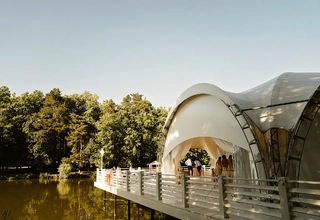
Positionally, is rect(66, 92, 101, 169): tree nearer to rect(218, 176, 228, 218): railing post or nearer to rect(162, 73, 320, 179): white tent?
rect(162, 73, 320, 179): white tent

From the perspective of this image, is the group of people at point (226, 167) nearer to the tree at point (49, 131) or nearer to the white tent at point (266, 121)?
the white tent at point (266, 121)

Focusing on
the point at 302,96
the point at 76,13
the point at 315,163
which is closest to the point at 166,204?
the point at 315,163

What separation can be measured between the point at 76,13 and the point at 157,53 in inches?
169

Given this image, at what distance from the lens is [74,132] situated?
3800 centimetres

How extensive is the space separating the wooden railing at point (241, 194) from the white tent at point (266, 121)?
539 millimetres

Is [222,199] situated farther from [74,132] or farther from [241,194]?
[74,132]

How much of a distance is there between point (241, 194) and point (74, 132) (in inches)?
1367

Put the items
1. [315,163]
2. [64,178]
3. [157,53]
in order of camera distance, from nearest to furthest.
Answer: [315,163] < [157,53] < [64,178]

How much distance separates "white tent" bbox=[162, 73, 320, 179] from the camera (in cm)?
710

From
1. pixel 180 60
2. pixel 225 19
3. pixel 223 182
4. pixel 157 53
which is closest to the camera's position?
pixel 223 182

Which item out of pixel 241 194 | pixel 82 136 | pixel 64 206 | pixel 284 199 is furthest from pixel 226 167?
pixel 82 136

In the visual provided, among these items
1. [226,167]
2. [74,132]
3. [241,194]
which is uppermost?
[74,132]

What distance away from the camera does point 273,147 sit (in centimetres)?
747

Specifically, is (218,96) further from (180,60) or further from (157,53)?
(180,60)
